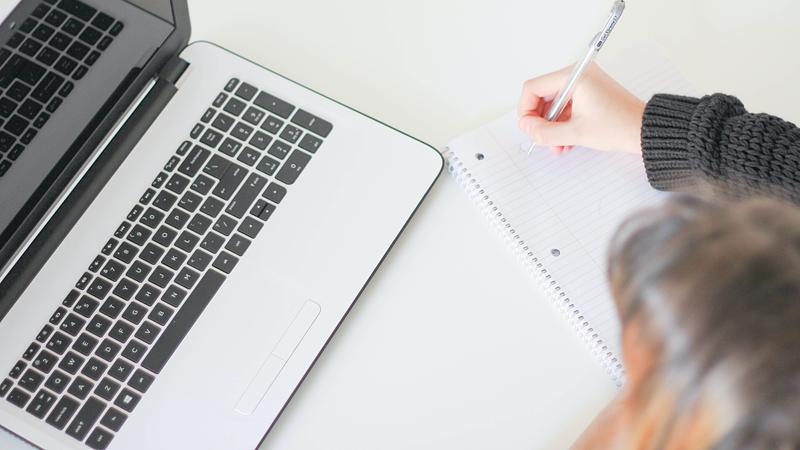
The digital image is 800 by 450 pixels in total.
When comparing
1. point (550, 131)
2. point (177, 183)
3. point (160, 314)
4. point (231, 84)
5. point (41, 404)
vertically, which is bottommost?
point (41, 404)

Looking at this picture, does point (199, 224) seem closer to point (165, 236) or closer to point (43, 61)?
point (165, 236)

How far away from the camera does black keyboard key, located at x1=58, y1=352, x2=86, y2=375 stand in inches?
24.4

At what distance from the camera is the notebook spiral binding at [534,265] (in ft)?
2.17

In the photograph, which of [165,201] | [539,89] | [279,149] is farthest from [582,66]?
[165,201]

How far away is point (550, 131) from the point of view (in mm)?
714

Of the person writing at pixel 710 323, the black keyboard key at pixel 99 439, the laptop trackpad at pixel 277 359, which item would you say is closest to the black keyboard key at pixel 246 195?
the laptop trackpad at pixel 277 359

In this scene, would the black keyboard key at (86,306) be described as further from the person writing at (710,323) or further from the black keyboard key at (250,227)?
the person writing at (710,323)

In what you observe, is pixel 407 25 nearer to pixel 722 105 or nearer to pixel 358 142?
pixel 358 142

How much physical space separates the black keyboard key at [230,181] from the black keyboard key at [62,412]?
205 mm

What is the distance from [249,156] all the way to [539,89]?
272 mm

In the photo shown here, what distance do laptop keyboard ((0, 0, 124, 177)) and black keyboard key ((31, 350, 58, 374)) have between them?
146 mm

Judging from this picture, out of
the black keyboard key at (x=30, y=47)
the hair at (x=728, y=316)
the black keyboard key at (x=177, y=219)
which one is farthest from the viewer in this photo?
the black keyboard key at (x=177, y=219)

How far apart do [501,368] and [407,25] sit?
Answer: 1.20ft

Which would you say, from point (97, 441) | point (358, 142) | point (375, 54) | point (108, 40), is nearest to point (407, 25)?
point (375, 54)
